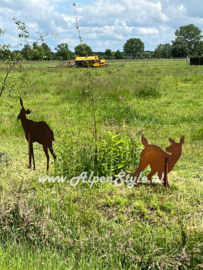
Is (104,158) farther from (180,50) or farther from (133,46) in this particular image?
(133,46)

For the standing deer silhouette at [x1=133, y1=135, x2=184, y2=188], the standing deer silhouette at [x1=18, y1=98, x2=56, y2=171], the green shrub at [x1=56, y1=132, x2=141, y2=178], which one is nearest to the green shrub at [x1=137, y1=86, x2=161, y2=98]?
the green shrub at [x1=56, y1=132, x2=141, y2=178]

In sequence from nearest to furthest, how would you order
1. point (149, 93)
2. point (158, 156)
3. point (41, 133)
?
point (158, 156), point (41, 133), point (149, 93)

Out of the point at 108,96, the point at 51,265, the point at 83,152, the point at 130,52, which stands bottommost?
the point at 51,265

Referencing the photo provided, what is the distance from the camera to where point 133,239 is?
2.52 meters

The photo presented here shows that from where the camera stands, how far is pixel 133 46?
111750mm

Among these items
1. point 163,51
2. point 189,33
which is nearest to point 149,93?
point 163,51

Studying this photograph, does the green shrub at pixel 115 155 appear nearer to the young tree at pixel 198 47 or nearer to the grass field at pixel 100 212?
the grass field at pixel 100 212

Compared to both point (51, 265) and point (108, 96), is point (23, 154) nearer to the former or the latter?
point (51, 265)

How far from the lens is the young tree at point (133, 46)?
110 m

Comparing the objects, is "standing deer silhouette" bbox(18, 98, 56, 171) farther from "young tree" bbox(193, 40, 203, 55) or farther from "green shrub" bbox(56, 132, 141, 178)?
"young tree" bbox(193, 40, 203, 55)

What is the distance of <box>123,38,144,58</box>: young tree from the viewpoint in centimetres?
11044

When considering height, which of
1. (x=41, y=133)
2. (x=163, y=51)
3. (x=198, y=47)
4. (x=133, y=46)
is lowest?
(x=41, y=133)

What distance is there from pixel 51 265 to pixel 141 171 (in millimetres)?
1924

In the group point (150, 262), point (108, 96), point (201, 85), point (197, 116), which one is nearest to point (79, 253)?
point (150, 262)
